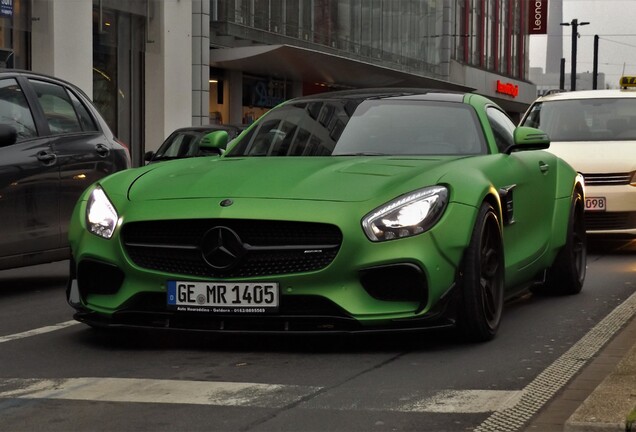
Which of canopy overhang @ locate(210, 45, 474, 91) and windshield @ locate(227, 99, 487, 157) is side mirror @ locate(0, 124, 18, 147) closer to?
windshield @ locate(227, 99, 487, 157)

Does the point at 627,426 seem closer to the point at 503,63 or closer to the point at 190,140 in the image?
the point at 190,140

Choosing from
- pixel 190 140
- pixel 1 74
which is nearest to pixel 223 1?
pixel 190 140

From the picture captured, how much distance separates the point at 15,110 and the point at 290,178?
3605 millimetres

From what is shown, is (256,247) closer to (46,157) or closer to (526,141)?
(526,141)

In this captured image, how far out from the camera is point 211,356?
6.68 m

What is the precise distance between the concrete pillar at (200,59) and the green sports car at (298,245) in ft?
83.5

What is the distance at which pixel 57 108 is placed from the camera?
10336 millimetres

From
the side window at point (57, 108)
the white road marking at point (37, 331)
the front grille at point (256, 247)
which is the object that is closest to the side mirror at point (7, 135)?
the side window at point (57, 108)

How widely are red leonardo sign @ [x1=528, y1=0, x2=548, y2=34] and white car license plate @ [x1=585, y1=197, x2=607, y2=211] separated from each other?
64739mm

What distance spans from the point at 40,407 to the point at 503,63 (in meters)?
70.6

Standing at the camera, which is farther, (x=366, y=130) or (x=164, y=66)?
(x=164, y=66)

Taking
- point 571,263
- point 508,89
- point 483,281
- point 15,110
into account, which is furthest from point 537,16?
point 483,281

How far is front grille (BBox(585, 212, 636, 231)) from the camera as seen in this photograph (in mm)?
13477

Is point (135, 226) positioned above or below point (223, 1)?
below
